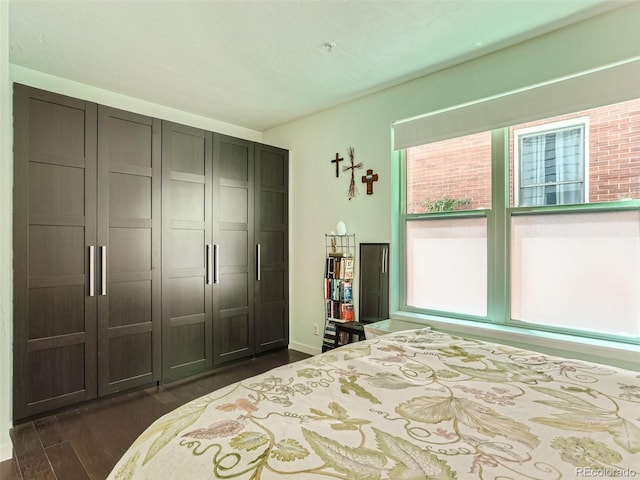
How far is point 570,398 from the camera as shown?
3.76 ft

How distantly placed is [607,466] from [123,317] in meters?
3.27

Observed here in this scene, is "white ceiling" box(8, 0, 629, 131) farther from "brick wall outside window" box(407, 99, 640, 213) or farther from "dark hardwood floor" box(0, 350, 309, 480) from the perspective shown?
"dark hardwood floor" box(0, 350, 309, 480)

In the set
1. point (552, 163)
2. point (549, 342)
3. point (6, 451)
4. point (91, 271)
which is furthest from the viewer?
point (91, 271)

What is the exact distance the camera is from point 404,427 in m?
0.96

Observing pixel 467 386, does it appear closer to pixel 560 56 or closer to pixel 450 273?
pixel 450 273

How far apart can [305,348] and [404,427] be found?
134 inches

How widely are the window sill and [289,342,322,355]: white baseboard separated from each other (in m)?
1.45

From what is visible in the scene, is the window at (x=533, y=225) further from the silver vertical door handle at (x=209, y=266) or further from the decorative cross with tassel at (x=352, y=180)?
the silver vertical door handle at (x=209, y=266)

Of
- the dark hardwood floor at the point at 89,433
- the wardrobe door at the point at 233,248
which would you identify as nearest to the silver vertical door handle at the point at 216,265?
the wardrobe door at the point at 233,248

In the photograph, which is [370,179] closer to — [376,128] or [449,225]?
[376,128]

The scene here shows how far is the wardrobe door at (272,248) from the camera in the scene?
4078 mm

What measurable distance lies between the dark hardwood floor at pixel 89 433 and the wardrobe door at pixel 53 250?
15 centimetres

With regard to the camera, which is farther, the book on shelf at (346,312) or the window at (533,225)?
the book on shelf at (346,312)

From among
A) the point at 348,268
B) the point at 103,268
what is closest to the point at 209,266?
the point at 103,268
